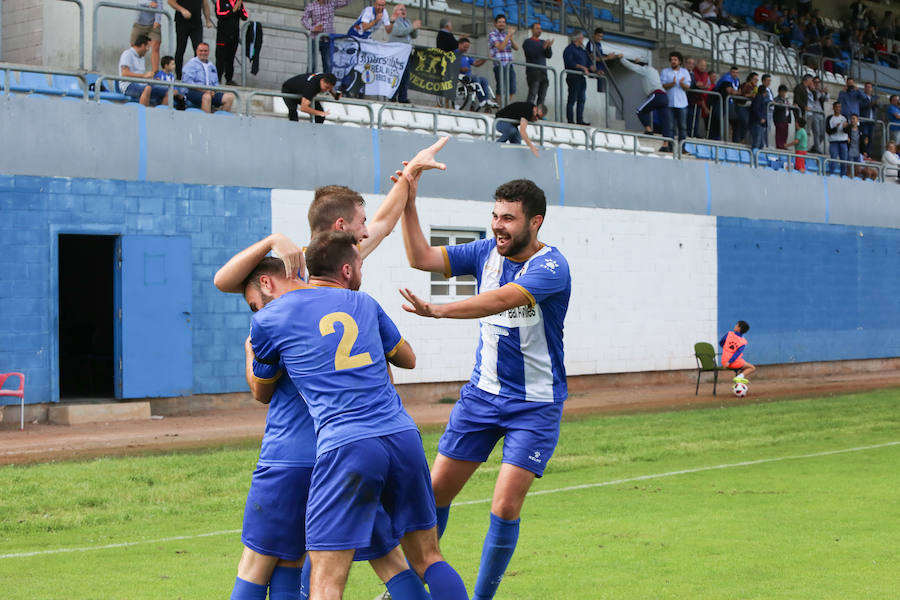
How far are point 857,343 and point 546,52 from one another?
475 inches

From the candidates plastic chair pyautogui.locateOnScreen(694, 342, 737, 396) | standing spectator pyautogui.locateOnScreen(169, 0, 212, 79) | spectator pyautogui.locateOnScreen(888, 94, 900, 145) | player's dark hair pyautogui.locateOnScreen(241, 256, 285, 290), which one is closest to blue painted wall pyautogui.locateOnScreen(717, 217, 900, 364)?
plastic chair pyautogui.locateOnScreen(694, 342, 737, 396)

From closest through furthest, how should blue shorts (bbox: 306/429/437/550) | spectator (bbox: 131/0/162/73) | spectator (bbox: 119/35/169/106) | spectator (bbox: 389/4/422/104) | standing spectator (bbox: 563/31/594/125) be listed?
blue shorts (bbox: 306/429/437/550), spectator (bbox: 119/35/169/106), spectator (bbox: 131/0/162/73), spectator (bbox: 389/4/422/104), standing spectator (bbox: 563/31/594/125)

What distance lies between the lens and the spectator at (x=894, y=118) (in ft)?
115

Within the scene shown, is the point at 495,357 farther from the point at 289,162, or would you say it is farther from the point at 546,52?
the point at 546,52

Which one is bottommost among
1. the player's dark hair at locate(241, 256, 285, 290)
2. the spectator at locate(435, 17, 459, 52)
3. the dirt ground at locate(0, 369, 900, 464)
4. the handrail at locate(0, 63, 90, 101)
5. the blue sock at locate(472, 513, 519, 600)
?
the dirt ground at locate(0, 369, 900, 464)

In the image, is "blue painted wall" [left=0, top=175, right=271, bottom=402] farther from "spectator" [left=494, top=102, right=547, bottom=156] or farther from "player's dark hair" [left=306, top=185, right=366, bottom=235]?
"player's dark hair" [left=306, top=185, right=366, bottom=235]

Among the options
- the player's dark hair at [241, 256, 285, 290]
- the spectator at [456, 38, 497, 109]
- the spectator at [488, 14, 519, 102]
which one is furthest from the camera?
the spectator at [488, 14, 519, 102]

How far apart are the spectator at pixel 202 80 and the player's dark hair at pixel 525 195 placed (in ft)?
43.5

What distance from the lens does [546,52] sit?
25.5 meters

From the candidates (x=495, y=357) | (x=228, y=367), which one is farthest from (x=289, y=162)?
(x=495, y=357)

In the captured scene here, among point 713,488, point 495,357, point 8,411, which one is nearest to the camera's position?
point 495,357

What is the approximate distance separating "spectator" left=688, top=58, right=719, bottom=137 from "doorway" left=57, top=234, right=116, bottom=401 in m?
14.8

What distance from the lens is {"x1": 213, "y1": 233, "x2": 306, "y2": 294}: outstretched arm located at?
4902 mm

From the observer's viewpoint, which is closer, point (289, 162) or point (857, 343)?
point (289, 162)
